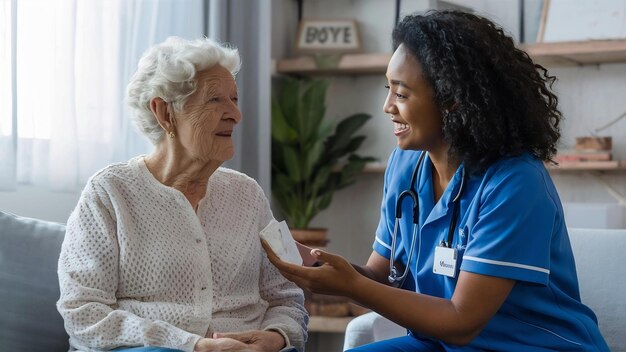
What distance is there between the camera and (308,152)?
3965 mm

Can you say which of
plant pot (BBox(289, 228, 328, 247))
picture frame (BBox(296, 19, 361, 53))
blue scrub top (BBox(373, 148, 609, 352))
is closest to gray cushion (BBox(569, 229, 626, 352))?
blue scrub top (BBox(373, 148, 609, 352))

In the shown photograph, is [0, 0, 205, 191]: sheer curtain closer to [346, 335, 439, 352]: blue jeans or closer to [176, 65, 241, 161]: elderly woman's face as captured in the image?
[176, 65, 241, 161]: elderly woman's face

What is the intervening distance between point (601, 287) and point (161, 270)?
1.14 meters

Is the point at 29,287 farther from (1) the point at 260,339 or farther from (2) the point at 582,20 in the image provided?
(2) the point at 582,20

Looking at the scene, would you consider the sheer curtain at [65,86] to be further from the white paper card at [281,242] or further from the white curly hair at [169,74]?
the white paper card at [281,242]

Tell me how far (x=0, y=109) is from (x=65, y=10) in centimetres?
43

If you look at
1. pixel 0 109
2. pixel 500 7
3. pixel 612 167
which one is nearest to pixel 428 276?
pixel 0 109

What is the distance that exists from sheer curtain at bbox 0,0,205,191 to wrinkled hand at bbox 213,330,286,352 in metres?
0.98

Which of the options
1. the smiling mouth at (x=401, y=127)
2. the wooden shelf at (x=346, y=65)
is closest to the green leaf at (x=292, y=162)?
the wooden shelf at (x=346, y=65)

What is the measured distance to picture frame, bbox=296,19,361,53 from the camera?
13.6 ft

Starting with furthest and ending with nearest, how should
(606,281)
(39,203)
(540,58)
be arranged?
(540,58)
(39,203)
(606,281)

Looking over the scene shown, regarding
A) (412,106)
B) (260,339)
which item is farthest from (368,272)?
(412,106)

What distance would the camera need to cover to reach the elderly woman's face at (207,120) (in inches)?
83.1

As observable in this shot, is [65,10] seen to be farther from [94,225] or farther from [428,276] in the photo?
[428,276]
